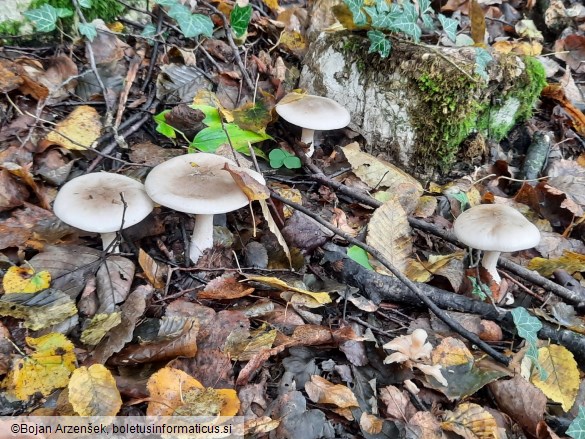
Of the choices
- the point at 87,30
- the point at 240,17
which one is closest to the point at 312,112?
the point at 240,17

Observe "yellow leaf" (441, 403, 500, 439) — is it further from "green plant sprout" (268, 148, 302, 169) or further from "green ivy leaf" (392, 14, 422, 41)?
"green ivy leaf" (392, 14, 422, 41)

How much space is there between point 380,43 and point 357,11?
290 mm

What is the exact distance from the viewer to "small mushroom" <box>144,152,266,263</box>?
2088mm

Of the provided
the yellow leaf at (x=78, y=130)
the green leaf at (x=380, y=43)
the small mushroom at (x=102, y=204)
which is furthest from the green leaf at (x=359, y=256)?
the yellow leaf at (x=78, y=130)

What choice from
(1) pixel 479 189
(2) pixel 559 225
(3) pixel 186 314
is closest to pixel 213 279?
(3) pixel 186 314

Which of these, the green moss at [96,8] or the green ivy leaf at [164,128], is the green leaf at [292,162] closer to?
the green ivy leaf at [164,128]

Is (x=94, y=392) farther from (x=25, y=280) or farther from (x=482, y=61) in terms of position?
(x=482, y=61)

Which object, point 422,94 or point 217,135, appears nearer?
point 217,135

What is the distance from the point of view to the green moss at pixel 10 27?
3.13 m

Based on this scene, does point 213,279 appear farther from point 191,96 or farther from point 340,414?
point 191,96

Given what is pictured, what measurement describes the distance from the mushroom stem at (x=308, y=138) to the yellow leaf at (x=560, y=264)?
1.72 meters

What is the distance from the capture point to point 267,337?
6.71ft

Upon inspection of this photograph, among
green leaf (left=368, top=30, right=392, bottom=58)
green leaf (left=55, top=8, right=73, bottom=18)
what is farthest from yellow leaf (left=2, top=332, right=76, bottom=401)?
green leaf (left=368, top=30, right=392, bottom=58)

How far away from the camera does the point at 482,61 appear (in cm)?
317
